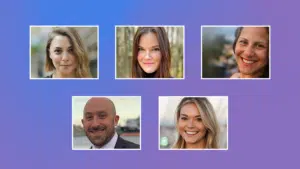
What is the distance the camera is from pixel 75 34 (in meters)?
1.27

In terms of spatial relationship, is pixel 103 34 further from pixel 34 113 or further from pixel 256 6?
pixel 256 6

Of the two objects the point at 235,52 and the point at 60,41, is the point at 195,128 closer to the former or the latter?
the point at 235,52

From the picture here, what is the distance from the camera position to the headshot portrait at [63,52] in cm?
127

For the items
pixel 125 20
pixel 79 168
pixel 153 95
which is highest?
pixel 125 20

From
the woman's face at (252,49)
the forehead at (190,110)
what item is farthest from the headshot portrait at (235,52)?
the forehead at (190,110)

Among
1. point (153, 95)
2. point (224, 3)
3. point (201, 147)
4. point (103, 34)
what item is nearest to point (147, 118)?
→ point (153, 95)

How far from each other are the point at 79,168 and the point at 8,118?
29cm

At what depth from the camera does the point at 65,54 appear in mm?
1271

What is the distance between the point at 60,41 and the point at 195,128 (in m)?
0.54

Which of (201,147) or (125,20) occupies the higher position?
(125,20)

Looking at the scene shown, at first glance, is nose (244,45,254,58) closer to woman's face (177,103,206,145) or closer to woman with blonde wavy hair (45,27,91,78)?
woman's face (177,103,206,145)

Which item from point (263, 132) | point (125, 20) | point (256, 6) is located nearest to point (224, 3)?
point (256, 6)

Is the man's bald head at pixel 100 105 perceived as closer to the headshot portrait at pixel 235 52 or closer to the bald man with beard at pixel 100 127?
the bald man with beard at pixel 100 127

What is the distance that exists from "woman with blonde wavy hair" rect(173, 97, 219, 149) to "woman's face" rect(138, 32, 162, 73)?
17 centimetres
